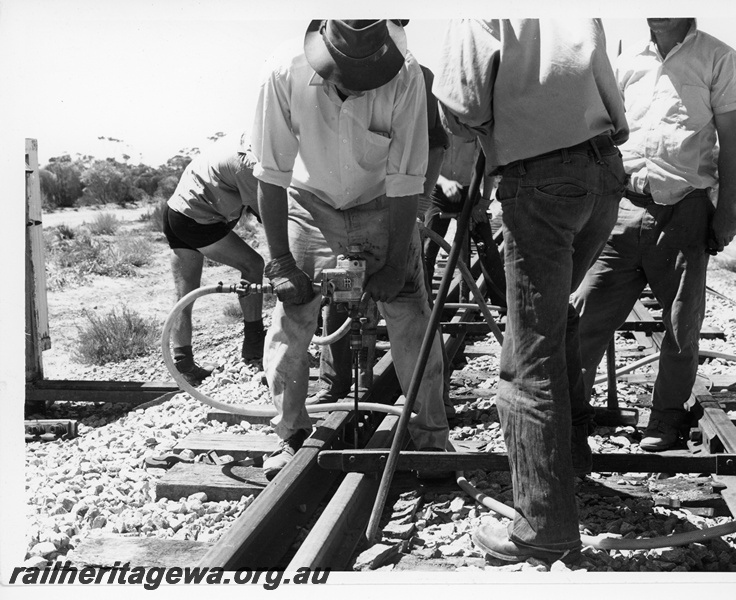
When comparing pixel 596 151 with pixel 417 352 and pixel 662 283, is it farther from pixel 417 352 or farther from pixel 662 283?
pixel 662 283

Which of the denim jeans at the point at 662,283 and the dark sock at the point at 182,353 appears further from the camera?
the dark sock at the point at 182,353

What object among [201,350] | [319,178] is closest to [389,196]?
[319,178]

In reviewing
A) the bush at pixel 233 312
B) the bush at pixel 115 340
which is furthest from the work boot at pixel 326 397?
the bush at pixel 233 312

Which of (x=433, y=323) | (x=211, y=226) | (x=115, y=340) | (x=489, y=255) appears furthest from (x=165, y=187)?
(x=433, y=323)

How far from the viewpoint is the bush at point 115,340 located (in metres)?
8.75

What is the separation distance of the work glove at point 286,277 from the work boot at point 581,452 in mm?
1388

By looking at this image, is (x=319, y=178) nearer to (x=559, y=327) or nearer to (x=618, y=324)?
(x=559, y=327)

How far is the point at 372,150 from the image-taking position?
4312 mm

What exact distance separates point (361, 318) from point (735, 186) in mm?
1891

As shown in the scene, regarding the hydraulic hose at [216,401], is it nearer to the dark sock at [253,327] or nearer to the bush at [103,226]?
the dark sock at [253,327]

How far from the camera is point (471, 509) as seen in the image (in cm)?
420

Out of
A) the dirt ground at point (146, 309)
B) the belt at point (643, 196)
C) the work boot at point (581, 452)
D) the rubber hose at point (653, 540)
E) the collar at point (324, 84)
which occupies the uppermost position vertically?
the collar at point (324, 84)

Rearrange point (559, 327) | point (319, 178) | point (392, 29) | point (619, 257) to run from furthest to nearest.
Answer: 1. point (619, 257)
2. point (319, 178)
3. point (392, 29)
4. point (559, 327)

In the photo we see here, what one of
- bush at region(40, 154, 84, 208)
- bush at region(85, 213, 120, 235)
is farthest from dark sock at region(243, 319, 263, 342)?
bush at region(40, 154, 84, 208)
